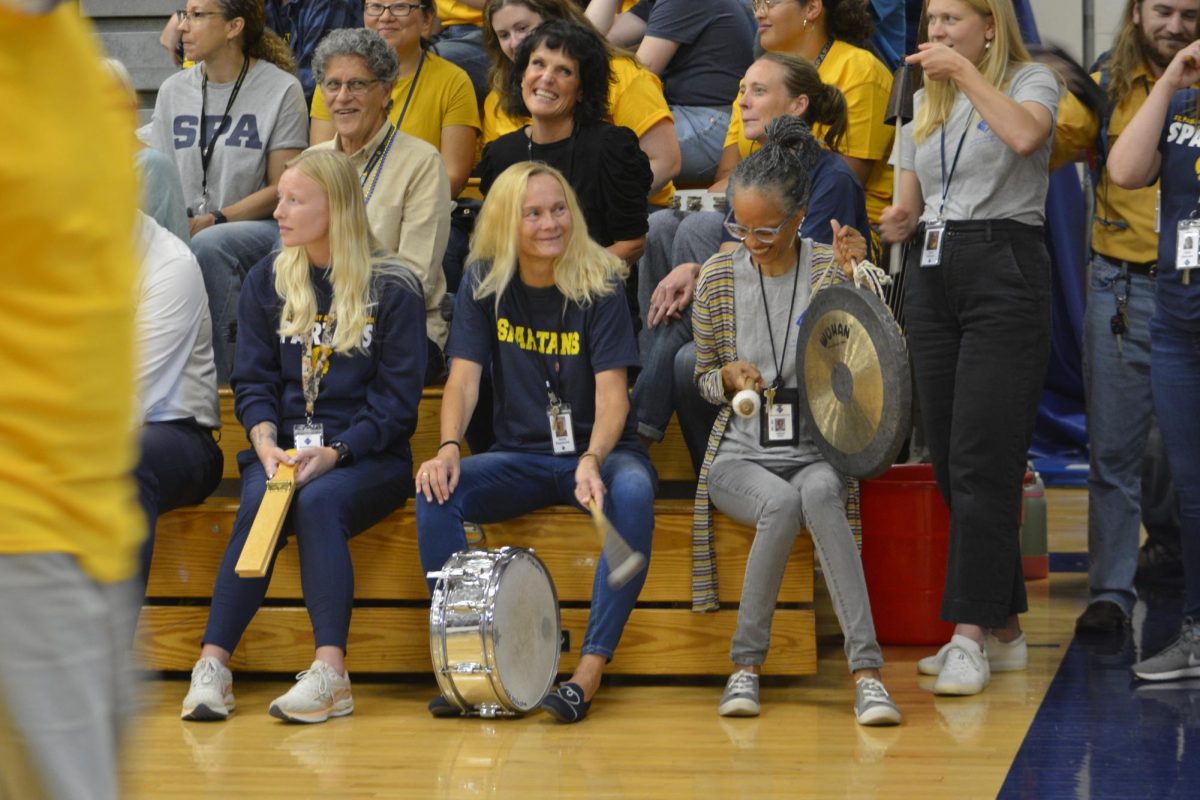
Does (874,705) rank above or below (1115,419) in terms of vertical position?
below

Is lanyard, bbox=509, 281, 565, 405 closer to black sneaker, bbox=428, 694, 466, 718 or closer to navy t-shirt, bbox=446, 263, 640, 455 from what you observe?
navy t-shirt, bbox=446, 263, 640, 455

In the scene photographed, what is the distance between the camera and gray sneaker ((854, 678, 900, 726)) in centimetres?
359

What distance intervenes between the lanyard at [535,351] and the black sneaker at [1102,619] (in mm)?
1636

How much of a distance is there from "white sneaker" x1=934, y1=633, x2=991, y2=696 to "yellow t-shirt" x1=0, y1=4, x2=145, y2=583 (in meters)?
2.82

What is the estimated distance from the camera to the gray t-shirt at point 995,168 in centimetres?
385

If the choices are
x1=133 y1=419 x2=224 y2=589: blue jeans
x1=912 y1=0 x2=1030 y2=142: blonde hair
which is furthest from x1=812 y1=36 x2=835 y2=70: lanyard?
x1=133 y1=419 x2=224 y2=589: blue jeans

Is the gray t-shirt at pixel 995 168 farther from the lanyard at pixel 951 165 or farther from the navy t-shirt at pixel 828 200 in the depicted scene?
the navy t-shirt at pixel 828 200

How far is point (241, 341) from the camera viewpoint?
4.21 meters

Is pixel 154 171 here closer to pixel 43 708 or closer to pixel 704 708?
pixel 704 708

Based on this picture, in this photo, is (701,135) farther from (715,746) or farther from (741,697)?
(715,746)

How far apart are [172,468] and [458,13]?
255cm

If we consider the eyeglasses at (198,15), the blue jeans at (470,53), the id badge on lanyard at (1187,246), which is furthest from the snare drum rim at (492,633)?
the eyeglasses at (198,15)

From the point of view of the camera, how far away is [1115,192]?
447cm

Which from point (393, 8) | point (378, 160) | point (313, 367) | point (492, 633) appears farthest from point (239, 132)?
point (492, 633)
